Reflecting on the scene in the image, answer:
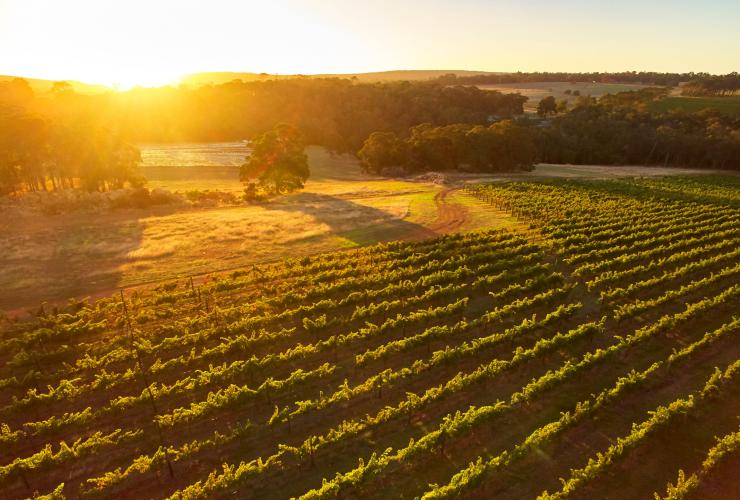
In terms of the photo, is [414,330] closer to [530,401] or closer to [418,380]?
[418,380]

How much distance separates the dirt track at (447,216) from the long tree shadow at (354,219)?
209 cm

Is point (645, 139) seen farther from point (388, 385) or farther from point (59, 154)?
point (59, 154)

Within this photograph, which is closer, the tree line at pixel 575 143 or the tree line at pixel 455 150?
the tree line at pixel 455 150

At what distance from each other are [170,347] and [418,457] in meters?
17.5

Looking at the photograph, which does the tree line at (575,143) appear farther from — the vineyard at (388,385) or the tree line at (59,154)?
the vineyard at (388,385)

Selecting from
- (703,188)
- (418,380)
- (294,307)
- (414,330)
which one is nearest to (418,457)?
(418,380)

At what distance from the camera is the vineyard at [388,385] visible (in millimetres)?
18656

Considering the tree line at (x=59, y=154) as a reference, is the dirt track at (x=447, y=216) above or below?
below

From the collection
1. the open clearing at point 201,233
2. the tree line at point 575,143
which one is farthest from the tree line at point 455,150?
the open clearing at point 201,233

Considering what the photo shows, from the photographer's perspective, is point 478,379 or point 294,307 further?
point 294,307

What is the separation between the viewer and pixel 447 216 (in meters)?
61.8

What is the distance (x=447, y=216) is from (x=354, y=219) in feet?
44.0

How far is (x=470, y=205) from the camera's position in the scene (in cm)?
6819

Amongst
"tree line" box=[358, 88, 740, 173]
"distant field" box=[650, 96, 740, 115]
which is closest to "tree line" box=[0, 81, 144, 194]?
"tree line" box=[358, 88, 740, 173]
